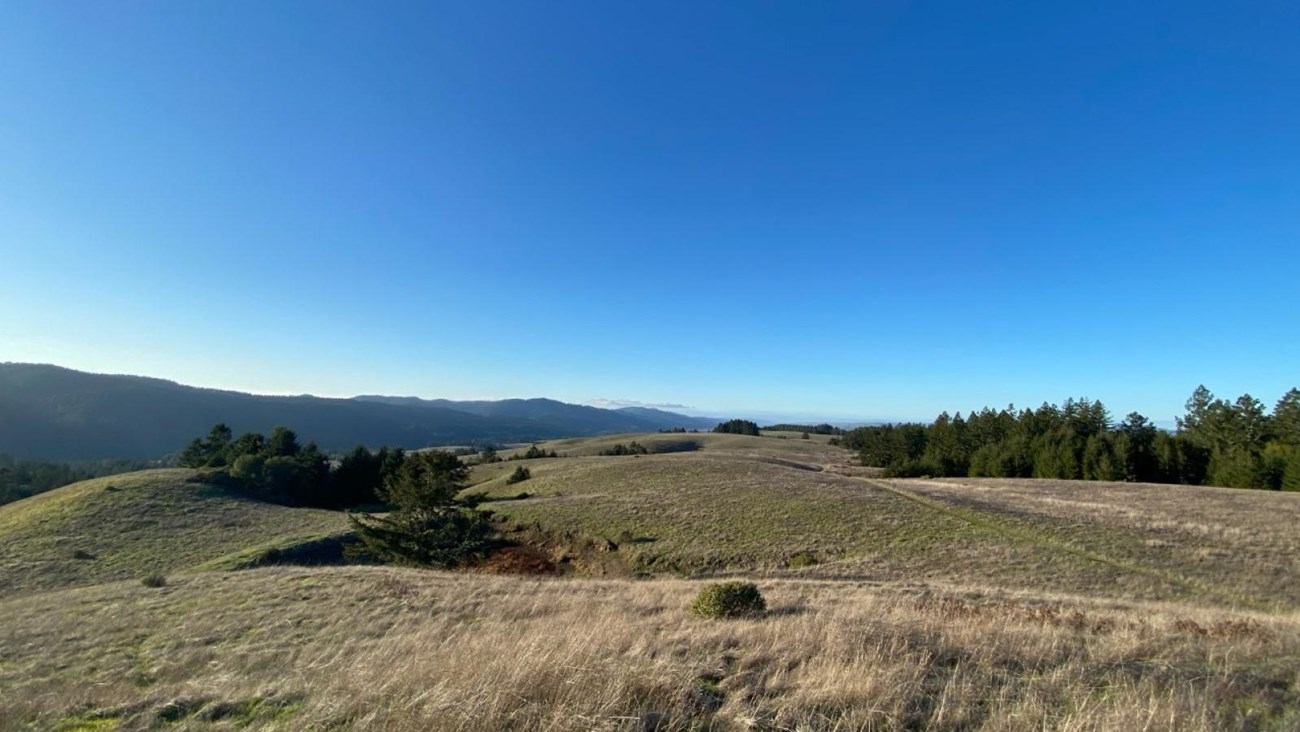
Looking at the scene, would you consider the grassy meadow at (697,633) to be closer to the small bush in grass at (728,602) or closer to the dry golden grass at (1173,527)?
the dry golden grass at (1173,527)

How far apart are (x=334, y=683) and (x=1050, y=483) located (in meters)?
63.8

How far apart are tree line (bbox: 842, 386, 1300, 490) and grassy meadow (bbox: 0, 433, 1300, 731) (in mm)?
33527

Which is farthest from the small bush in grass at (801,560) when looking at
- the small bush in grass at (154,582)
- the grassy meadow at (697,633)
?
the small bush in grass at (154,582)

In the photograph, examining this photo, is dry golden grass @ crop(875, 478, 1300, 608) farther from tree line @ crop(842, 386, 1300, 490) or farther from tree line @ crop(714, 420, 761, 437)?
tree line @ crop(714, 420, 761, 437)

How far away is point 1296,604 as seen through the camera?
1886 centimetres

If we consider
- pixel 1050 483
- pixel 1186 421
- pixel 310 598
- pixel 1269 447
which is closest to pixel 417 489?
pixel 310 598

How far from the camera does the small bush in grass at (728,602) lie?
11227mm

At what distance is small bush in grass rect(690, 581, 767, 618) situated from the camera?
11227 millimetres

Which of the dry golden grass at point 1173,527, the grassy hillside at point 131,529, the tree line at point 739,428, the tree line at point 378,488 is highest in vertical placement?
the tree line at point 739,428

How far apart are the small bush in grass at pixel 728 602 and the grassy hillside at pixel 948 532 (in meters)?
12.1

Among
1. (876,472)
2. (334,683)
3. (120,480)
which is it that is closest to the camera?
(334,683)

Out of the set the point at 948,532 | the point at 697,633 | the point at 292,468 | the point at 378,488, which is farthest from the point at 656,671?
the point at 292,468

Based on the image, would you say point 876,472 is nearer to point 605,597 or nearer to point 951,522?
point 951,522

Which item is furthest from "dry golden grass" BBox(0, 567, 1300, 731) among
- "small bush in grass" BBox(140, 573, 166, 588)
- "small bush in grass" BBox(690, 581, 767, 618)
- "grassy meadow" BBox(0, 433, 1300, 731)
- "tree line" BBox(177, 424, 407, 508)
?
"tree line" BBox(177, 424, 407, 508)
